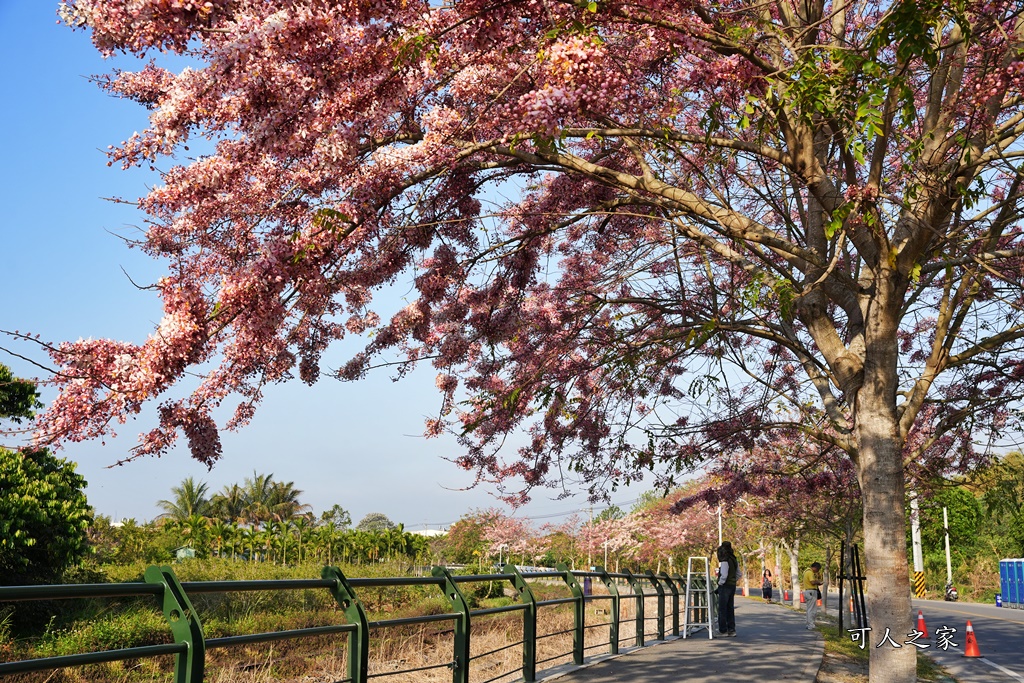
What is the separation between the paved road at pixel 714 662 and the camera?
10148mm

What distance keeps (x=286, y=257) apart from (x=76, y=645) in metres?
12.4

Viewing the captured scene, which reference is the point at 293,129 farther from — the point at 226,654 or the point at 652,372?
the point at 226,654

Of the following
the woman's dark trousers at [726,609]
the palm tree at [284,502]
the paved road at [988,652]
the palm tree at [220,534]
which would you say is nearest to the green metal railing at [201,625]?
the woman's dark trousers at [726,609]

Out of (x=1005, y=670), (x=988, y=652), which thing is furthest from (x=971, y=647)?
(x=1005, y=670)

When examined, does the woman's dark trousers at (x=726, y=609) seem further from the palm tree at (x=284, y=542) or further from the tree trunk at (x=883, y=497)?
the palm tree at (x=284, y=542)

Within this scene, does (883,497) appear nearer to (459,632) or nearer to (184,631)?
(459,632)

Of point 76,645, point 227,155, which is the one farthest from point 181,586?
point 76,645

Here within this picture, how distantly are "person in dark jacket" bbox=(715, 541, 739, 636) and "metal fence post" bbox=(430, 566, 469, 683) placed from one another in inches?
371

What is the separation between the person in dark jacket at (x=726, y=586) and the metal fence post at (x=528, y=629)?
7.51 m

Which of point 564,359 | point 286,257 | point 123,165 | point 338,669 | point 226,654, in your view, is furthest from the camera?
point 226,654

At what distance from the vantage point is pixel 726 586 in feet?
55.4

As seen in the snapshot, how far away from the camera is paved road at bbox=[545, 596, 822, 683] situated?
10148 mm

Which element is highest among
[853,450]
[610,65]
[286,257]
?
[610,65]

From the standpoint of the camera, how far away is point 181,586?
5.02 metres
